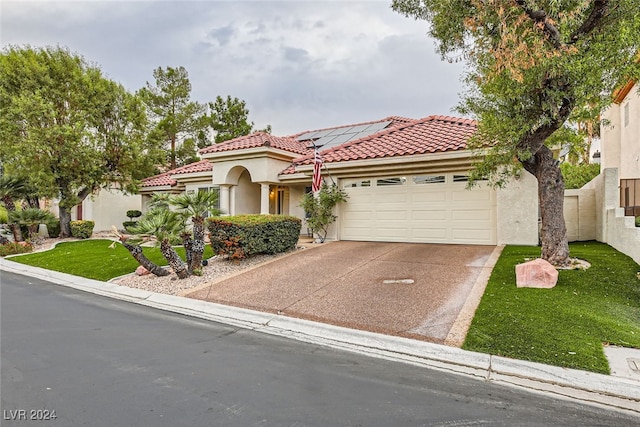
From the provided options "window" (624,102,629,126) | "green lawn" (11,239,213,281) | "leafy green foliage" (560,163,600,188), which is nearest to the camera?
"green lawn" (11,239,213,281)

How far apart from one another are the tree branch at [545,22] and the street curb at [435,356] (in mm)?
5538

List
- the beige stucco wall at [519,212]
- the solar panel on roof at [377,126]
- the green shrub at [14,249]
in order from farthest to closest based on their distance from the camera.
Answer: the solar panel on roof at [377,126] < the green shrub at [14,249] < the beige stucco wall at [519,212]

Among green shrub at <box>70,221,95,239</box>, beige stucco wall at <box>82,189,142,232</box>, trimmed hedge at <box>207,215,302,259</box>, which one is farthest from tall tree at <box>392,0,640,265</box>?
beige stucco wall at <box>82,189,142,232</box>

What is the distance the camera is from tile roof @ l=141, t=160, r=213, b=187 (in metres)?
19.0

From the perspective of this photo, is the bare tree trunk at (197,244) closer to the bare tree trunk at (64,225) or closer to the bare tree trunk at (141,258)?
the bare tree trunk at (141,258)

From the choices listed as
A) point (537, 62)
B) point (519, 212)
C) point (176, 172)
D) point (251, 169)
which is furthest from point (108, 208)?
point (537, 62)

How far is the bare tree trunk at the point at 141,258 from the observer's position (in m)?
9.11

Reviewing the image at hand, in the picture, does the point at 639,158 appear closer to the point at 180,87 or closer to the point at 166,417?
the point at 166,417

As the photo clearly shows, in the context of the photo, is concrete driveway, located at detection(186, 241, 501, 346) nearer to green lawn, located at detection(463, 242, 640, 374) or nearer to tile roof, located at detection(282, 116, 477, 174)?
green lawn, located at detection(463, 242, 640, 374)

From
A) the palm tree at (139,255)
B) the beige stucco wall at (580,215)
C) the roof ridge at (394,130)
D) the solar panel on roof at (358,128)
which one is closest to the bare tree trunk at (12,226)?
the palm tree at (139,255)

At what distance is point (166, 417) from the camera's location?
10.8 ft

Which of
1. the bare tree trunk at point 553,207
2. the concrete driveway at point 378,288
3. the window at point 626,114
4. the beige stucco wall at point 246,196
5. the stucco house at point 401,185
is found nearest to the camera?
the concrete driveway at point 378,288

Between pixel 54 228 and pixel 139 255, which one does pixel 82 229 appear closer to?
pixel 54 228

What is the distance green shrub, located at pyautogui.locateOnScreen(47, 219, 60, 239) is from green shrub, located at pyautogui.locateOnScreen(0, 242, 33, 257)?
325 centimetres
